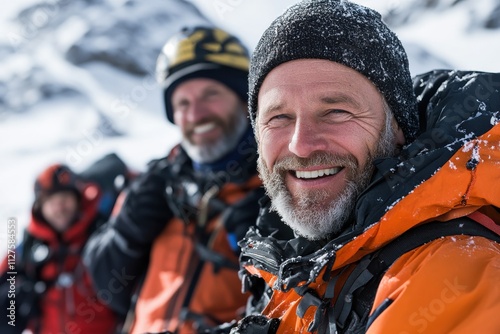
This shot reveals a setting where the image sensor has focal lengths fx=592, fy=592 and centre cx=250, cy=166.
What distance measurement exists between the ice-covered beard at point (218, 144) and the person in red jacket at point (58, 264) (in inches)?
49.9

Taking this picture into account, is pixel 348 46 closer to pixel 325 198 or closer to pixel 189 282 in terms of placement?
pixel 325 198

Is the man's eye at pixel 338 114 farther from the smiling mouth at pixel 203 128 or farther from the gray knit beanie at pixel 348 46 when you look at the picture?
the smiling mouth at pixel 203 128

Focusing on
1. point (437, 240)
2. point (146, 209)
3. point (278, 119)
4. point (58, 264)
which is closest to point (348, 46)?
point (278, 119)

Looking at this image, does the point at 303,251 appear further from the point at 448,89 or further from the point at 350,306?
the point at 448,89

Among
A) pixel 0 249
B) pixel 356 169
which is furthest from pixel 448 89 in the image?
pixel 0 249

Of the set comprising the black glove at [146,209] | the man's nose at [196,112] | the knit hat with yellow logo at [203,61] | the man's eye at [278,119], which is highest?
the knit hat with yellow logo at [203,61]

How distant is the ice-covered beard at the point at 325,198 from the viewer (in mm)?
1867

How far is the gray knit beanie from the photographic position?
194 centimetres

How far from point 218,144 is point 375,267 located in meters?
1.97

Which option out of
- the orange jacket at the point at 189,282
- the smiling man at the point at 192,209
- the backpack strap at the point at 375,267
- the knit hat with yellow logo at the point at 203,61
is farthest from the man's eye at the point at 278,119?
the knit hat with yellow logo at the point at 203,61

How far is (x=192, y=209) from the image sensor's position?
3346mm

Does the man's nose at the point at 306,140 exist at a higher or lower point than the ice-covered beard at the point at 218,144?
higher

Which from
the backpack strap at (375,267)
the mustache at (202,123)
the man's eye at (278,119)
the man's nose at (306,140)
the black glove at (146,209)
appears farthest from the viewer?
the mustache at (202,123)

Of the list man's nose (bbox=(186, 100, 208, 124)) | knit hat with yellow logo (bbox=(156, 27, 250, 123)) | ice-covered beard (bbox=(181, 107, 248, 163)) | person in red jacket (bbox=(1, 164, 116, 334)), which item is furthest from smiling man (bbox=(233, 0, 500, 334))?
person in red jacket (bbox=(1, 164, 116, 334))
